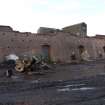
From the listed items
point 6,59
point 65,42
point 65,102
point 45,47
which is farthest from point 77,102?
point 65,42

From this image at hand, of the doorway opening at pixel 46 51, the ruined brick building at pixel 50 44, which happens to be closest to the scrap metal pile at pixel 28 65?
the ruined brick building at pixel 50 44

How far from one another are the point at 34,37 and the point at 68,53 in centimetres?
610

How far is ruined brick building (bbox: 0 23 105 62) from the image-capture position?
26875 millimetres

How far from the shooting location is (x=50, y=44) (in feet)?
101

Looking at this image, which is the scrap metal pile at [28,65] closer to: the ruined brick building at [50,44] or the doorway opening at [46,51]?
the ruined brick building at [50,44]

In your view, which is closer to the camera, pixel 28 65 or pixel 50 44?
pixel 28 65

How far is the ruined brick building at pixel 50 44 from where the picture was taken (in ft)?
88.2

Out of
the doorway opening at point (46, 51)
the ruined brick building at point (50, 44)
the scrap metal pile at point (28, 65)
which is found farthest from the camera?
the doorway opening at point (46, 51)

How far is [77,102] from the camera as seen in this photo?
6.86 metres

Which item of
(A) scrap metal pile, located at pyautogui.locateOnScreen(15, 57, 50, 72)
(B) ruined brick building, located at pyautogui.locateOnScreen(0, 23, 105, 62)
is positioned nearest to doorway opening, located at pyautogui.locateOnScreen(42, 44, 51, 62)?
(B) ruined brick building, located at pyautogui.locateOnScreen(0, 23, 105, 62)

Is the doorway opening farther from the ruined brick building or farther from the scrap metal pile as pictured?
the scrap metal pile

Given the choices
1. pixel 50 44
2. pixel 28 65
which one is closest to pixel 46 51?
pixel 50 44

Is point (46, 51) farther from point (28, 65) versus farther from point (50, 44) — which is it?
point (28, 65)

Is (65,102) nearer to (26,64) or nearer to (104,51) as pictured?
(26,64)
